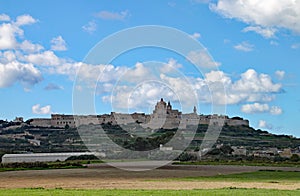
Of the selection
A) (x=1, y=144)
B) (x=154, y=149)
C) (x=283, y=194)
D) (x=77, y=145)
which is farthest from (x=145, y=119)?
(x=283, y=194)

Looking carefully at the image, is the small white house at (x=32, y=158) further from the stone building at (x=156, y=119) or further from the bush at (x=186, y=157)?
the bush at (x=186, y=157)

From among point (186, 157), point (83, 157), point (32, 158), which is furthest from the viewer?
point (186, 157)

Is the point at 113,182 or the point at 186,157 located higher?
the point at 186,157

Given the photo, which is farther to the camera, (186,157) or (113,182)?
(186,157)

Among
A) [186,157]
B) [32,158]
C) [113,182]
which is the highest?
[186,157]

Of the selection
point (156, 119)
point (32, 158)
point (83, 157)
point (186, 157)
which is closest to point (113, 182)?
point (32, 158)

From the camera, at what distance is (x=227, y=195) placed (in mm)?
41250

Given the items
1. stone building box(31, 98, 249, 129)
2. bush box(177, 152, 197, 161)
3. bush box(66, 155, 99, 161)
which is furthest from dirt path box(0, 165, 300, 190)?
stone building box(31, 98, 249, 129)

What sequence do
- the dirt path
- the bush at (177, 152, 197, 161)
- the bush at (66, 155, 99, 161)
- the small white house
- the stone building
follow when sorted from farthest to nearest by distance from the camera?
the stone building, the bush at (177, 152, 197, 161), the bush at (66, 155, 99, 161), the small white house, the dirt path

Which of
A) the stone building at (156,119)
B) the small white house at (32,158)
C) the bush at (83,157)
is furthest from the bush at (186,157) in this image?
the small white house at (32,158)

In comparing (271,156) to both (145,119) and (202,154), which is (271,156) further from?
(145,119)

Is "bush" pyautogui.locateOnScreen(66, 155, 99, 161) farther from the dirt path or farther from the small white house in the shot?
the dirt path

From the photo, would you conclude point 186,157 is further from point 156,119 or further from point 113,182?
point 113,182

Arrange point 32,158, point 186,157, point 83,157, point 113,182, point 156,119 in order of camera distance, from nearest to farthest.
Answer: point 113,182
point 32,158
point 83,157
point 186,157
point 156,119
